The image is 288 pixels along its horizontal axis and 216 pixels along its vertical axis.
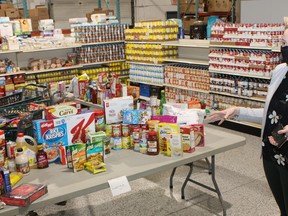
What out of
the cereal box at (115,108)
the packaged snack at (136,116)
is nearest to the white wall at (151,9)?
the cereal box at (115,108)

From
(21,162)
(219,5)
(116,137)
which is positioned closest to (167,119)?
(116,137)

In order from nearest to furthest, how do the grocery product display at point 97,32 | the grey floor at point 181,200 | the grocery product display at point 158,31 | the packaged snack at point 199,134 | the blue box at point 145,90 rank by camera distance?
the packaged snack at point 199,134
the grey floor at point 181,200
the grocery product display at point 158,31
the grocery product display at point 97,32
the blue box at point 145,90

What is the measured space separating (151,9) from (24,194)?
43.4 ft

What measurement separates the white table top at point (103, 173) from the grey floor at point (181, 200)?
1095 millimetres

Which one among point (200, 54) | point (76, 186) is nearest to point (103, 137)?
point (76, 186)

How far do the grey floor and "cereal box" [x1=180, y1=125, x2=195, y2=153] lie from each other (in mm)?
1171

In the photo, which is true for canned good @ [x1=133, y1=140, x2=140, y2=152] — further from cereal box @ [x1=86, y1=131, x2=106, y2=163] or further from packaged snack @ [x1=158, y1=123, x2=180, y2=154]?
cereal box @ [x1=86, y1=131, x2=106, y2=163]

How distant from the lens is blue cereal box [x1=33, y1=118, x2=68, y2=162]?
279 cm

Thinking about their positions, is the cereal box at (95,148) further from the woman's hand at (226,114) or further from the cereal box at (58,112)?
the woman's hand at (226,114)

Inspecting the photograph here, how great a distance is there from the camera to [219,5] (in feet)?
35.9

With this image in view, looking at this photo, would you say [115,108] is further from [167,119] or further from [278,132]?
[278,132]

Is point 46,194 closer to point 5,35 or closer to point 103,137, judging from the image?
point 103,137

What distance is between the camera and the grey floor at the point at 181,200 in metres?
3.88

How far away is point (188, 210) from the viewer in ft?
12.8
